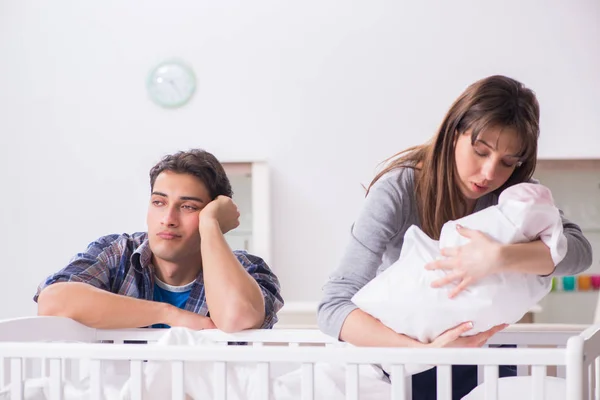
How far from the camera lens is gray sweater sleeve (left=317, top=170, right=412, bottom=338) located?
4.05ft

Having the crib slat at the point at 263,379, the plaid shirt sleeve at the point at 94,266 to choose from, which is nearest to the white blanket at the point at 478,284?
the crib slat at the point at 263,379

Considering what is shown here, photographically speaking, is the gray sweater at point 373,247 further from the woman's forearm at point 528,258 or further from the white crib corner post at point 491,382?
the white crib corner post at point 491,382

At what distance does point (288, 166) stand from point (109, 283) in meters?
1.81

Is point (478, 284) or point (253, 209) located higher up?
point (253, 209)

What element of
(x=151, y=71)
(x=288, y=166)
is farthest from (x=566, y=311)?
(x=151, y=71)

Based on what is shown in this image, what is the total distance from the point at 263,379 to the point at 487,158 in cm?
49

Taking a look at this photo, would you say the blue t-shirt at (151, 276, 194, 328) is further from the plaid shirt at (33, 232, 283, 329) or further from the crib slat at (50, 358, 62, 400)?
the crib slat at (50, 358, 62, 400)

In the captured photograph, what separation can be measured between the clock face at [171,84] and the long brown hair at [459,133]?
2.23 meters

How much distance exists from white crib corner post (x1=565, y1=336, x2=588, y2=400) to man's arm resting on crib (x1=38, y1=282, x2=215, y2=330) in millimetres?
784

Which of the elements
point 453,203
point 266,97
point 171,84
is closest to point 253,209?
point 266,97

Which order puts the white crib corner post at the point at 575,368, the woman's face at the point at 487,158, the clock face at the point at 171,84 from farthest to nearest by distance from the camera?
the clock face at the point at 171,84 < the woman's face at the point at 487,158 < the white crib corner post at the point at 575,368

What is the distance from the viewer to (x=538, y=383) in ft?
3.10

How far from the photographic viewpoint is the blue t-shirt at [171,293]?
167 cm

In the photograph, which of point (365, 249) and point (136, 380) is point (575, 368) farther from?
point (136, 380)
